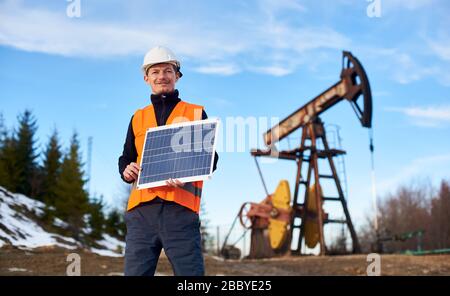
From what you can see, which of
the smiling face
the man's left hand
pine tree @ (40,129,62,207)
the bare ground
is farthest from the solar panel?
pine tree @ (40,129,62,207)

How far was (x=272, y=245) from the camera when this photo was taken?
23.4 metres

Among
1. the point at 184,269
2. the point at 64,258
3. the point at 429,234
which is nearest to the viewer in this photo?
the point at 184,269

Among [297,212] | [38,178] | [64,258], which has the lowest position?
[64,258]

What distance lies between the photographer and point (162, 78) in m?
3.81

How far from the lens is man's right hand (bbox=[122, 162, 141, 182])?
371 centimetres

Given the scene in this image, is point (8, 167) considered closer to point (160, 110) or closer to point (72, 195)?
point (72, 195)

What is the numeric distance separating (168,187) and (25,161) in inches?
1429

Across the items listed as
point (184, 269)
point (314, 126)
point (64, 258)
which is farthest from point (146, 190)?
point (314, 126)

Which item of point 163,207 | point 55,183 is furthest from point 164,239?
point 55,183

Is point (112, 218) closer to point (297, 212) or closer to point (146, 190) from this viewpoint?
point (297, 212)

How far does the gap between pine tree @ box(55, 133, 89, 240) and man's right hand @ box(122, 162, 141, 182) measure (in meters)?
27.6

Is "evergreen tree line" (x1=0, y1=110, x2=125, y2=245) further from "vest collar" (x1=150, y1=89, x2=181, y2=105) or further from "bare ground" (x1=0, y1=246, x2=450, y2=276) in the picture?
"vest collar" (x1=150, y1=89, x2=181, y2=105)

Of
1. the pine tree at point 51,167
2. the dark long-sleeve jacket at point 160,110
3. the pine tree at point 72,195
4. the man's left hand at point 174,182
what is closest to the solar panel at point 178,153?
the man's left hand at point 174,182
